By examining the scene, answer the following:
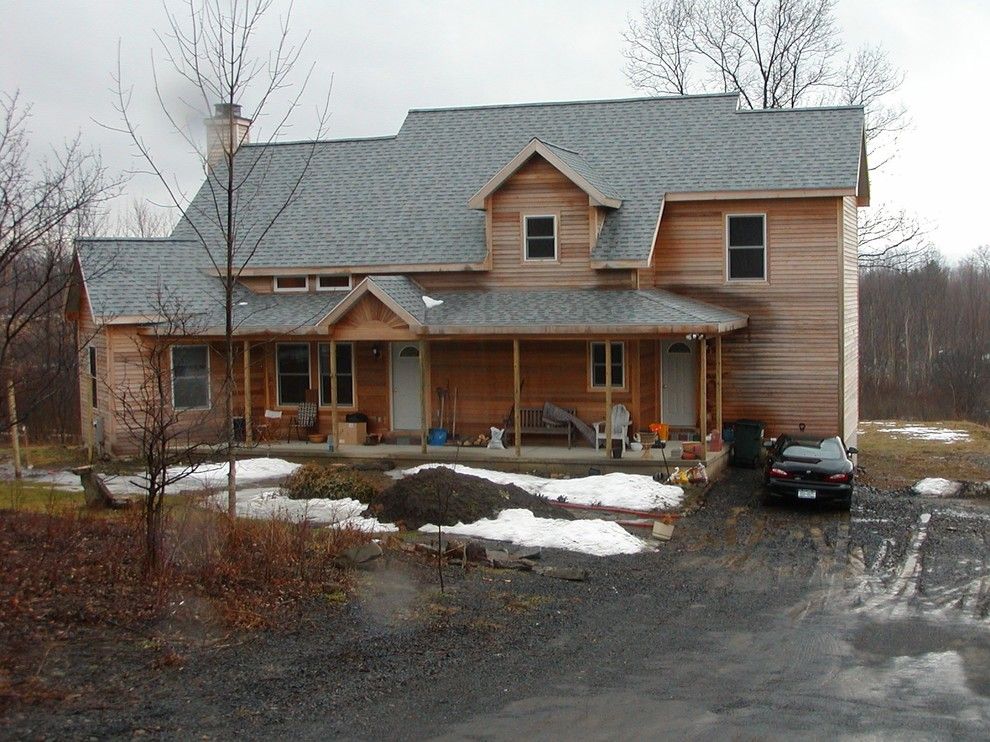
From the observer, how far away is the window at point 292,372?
87.9 ft

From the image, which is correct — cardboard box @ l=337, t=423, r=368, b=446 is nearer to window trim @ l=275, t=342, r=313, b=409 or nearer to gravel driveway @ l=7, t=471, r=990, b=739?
window trim @ l=275, t=342, r=313, b=409

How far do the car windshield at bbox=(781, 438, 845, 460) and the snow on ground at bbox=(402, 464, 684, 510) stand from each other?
2.20m

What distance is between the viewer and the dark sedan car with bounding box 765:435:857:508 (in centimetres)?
1931

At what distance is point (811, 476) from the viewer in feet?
63.7

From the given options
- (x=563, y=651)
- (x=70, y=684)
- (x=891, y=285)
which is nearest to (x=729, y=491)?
(x=563, y=651)

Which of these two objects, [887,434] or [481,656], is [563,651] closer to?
[481,656]

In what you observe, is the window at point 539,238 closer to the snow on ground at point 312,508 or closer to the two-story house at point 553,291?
the two-story house at point 553,291

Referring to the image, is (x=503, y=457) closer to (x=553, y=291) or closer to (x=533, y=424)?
(x=533, y=424)

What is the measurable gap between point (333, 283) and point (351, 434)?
13.5 feet

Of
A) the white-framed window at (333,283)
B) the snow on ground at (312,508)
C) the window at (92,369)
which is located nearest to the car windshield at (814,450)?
the snow on ground at (312,508)

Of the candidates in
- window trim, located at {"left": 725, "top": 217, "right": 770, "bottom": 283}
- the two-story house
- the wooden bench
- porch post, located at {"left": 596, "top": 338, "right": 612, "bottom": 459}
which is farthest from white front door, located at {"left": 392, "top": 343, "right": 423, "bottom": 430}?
window trim, located at {"left": 725, "top": 217, "right": 770, "bottom": 283}

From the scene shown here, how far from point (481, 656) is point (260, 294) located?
18458mm

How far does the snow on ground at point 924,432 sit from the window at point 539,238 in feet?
49.4

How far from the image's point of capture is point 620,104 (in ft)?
96.7
